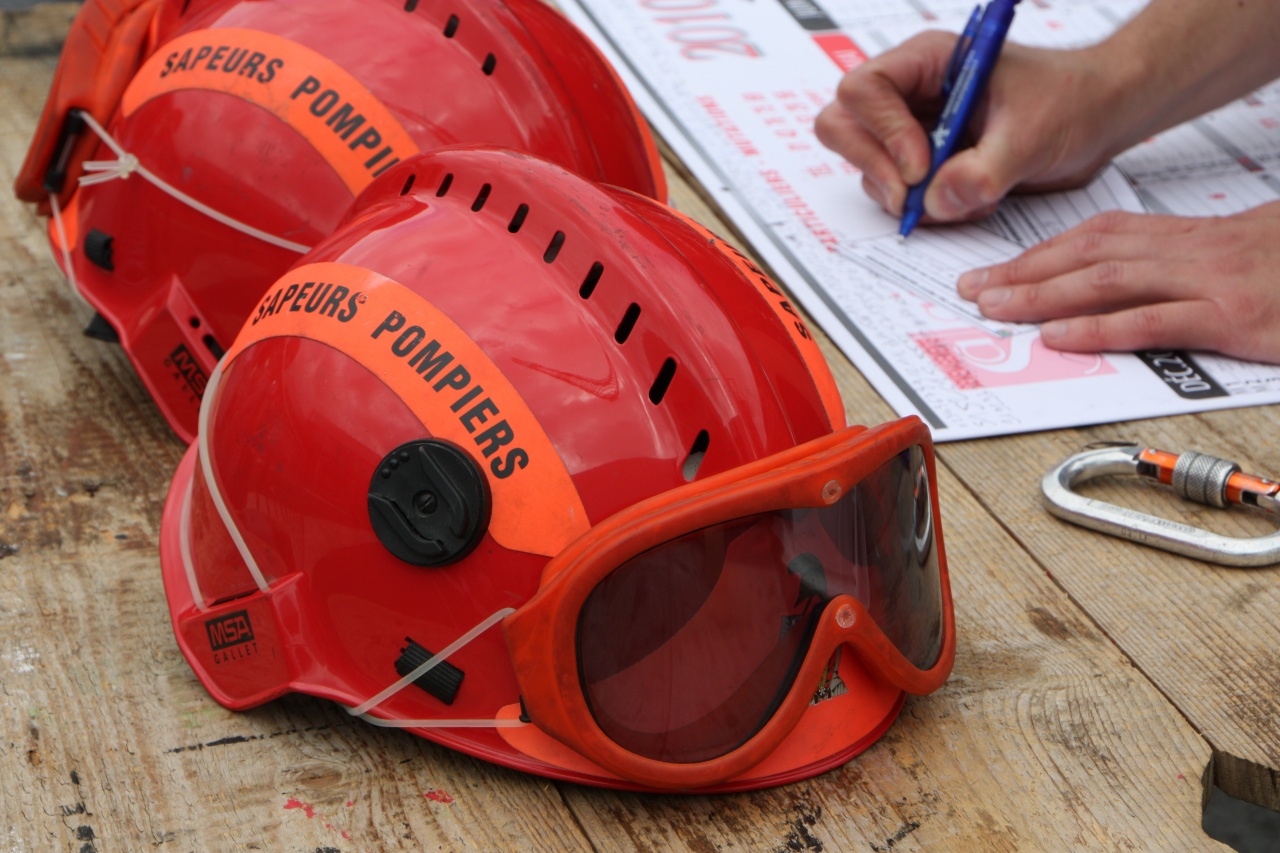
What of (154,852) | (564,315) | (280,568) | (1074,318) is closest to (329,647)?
(280,568)

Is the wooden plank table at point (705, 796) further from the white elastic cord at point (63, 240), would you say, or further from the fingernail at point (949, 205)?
the fingernail at point (949, 205)

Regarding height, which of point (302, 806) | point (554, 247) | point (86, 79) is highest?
point (554, 247)

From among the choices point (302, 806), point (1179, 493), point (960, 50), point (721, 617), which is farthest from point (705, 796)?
point (960, 50)

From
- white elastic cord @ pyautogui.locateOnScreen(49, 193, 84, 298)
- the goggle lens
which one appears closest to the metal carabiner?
the goggle lens

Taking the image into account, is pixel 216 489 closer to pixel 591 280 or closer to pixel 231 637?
pixel 231 637

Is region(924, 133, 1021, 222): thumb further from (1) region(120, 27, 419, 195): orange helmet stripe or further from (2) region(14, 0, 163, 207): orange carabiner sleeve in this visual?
(2) region(14, 0, 163, 207): orange carabiner sleeve

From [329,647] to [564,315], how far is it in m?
0.29

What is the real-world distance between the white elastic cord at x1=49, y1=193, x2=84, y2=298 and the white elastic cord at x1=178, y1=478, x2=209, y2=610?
37 cm

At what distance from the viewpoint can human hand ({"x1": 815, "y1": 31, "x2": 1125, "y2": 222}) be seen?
1.57m

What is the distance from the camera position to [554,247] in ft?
3.06

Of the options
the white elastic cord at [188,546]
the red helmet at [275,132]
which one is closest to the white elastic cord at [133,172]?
the red helmet at [275,132]

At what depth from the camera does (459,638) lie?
897mm

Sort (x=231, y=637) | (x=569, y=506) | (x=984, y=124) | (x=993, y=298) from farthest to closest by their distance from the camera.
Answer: (x=984, y=124)
(x=993, y=298)
(x=231, y=637)
(x=569, y=506)

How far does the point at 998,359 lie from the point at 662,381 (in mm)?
690
